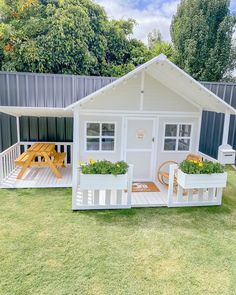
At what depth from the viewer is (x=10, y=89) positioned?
7699 mm

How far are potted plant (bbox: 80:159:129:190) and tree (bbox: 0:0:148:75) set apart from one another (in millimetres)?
8157

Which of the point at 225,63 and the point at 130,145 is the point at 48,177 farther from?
the point at 225,63

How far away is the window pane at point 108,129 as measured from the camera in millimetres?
5938

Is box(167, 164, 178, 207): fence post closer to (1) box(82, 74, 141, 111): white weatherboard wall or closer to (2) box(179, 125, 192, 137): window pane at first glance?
(2) box(179, 125, 192, 137): window pane

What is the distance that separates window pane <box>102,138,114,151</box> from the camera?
238 inches

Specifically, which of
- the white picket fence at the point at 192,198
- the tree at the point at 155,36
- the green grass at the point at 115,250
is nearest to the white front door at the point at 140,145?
the white picket fence at the point at 192,198

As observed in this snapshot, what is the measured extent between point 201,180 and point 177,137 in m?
1.72

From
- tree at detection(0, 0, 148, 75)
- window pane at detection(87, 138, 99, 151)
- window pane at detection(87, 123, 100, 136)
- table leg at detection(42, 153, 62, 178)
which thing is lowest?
table leg at detection(42, 153, 62, 178)

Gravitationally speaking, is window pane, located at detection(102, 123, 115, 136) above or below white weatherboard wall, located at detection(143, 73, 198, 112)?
below

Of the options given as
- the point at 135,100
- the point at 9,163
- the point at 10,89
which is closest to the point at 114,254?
the point at 135,100

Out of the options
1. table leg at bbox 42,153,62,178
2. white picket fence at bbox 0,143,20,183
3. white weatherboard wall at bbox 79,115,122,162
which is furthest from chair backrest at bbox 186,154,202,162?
white picket fence at bbox 0,143,20,183

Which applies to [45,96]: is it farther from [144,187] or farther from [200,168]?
[200,168]

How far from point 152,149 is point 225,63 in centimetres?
988

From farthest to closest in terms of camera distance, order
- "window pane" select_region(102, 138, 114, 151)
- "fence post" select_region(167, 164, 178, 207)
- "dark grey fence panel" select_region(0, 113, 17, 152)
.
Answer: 1. "dark grey fence panel" select_region(0, 113, 17, 152)
2. "window pane" select_region(102, 138, 114, 151)
3. "fence post" select_region(167, 164, 178, 207)
